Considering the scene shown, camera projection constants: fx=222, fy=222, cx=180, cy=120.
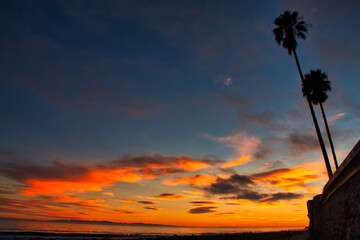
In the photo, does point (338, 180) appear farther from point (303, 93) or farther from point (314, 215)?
point (303, 93)

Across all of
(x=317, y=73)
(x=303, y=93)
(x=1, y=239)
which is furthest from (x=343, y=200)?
(x=1, y=239)

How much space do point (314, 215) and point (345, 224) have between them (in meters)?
11.7

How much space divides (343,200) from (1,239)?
136 feet

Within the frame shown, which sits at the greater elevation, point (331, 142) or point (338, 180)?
point (331, 142)

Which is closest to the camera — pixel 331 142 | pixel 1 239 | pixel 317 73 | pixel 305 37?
pixel 331 142

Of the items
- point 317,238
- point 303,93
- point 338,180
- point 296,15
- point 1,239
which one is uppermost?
point 296,15

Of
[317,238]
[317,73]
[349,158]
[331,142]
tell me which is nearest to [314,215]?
[317,238]

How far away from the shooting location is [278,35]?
27.8 m

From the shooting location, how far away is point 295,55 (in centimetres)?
2725

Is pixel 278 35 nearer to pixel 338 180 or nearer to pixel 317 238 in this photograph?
pixel 317 238

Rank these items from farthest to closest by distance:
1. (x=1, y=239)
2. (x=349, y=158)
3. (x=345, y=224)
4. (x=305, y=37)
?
(x=1, y=239) → (x=305, y=37) → (x=345, y=224) → (x=349, y=158)

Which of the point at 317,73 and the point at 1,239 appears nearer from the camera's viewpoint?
the point at 317,73

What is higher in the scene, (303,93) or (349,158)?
(303,93)

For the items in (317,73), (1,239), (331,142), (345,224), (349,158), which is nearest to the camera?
(349,158)
